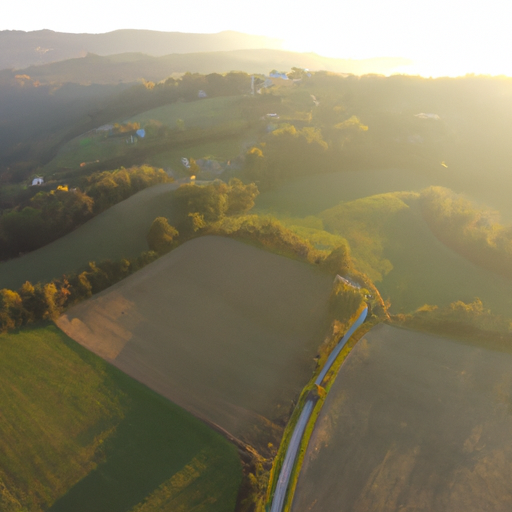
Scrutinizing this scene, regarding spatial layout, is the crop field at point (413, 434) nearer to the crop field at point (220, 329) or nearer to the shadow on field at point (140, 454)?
the crop field at point (220, 329)

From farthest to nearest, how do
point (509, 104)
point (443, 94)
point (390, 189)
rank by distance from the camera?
1. point (443, 94)
2. point (509, 104)
3. point (390, 189)

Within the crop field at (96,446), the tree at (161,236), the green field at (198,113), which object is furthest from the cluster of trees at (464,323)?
the green field at (198,113)

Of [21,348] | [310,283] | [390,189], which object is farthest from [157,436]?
[390,189]

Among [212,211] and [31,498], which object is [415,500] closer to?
[31,498]

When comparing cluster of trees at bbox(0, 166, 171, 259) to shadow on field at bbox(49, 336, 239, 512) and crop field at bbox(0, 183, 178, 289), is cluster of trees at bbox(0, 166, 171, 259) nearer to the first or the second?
crop field at bbox(0, 183, 178, 289)

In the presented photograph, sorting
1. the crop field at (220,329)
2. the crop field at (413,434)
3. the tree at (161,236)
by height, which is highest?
the tree at (161,236)

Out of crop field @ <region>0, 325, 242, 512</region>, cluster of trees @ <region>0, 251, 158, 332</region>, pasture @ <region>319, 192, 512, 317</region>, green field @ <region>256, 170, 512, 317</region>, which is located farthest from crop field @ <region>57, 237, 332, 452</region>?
green field @ <region>256, 170, 512, 317</region>
